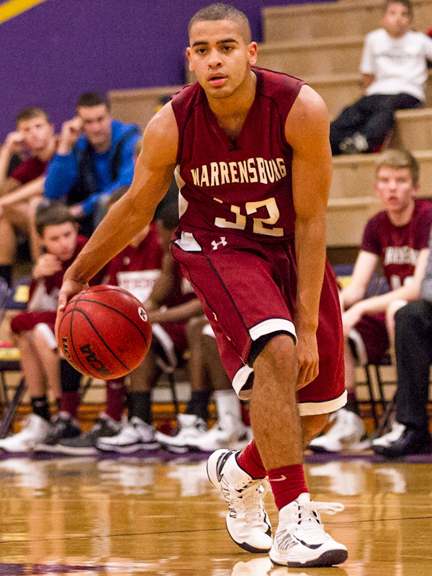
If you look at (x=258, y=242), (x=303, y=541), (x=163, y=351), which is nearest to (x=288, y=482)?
(x=303, y=541)

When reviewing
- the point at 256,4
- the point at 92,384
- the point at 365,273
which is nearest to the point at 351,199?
the point at 365,273

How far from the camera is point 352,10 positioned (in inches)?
297

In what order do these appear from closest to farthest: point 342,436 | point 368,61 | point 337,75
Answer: point 342,436, point 368,61, point 337,75

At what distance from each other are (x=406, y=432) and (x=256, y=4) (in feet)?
15.4

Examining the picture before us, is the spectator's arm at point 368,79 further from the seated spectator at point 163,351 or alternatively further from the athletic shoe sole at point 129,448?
the athletic shoe sole at point 129,448

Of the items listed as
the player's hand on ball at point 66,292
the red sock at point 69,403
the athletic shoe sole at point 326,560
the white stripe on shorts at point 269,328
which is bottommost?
the red sock at point 69,403

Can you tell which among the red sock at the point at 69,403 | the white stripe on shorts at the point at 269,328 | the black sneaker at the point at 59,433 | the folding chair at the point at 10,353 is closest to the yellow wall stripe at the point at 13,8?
the folding chair at the point at 10,353

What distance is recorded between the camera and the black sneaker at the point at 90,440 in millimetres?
5023

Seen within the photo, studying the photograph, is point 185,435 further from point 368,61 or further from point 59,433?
point 368,61

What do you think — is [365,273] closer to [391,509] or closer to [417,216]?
[417,216]

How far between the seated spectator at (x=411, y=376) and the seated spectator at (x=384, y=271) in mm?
194

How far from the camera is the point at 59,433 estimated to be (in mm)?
5105

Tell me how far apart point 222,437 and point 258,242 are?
88.3 inches

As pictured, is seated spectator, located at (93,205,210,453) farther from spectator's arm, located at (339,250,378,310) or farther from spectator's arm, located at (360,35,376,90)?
spectator's arm, located at (360,35,376,90)
